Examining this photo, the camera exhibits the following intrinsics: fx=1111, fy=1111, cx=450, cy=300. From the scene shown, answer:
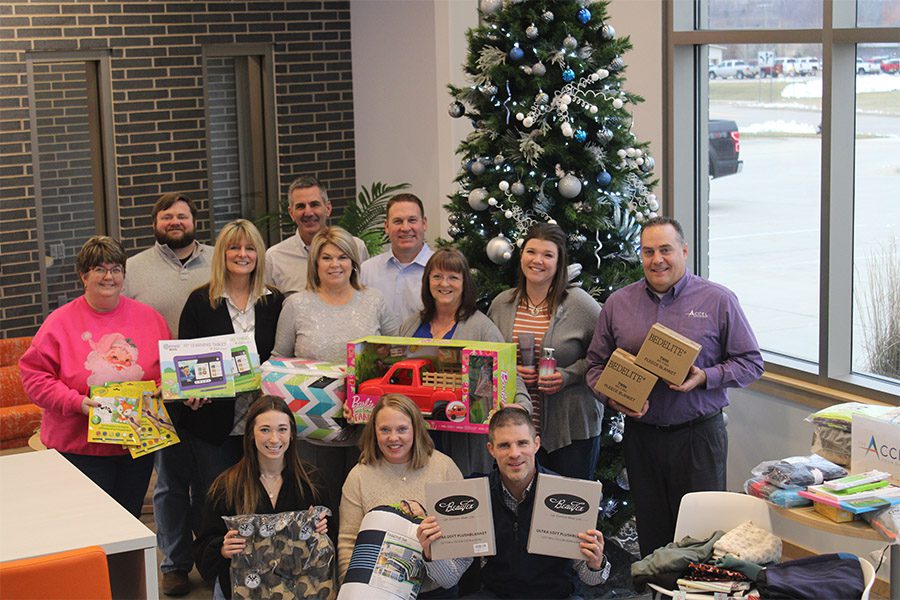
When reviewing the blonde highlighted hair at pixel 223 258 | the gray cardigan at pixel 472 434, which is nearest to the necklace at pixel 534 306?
the gray cardigan at pixel 472 434

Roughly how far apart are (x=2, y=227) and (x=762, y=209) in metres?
5.05

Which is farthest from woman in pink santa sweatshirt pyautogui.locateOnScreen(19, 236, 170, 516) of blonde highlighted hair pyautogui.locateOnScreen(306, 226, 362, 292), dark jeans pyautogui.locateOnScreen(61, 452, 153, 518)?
blonde highlighted hair pyautogui.locateOnScreen(306, 226, 362, 292)

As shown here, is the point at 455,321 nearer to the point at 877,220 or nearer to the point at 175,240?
the point at 175,240

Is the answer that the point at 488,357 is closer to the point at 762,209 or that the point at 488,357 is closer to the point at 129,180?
the point at 762,209

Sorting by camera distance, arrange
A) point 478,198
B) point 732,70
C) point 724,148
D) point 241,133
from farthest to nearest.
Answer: point 241,133 < point 724,148 < point 732,70 < point 478,198

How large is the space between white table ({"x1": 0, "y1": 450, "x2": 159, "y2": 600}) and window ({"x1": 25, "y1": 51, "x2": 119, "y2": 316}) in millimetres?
4498

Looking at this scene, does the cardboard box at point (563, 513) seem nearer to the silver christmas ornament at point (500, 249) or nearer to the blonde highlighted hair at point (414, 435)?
the blonde highlighted hair at point (414, 435)

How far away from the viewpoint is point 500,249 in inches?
195

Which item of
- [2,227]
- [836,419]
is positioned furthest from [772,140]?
[2,227]

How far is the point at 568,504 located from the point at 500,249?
1562 mm

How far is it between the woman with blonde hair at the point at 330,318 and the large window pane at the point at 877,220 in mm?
2417

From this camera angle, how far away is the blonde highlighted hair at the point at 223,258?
464 cm

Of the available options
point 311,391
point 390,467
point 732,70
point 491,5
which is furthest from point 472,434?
point 732,70

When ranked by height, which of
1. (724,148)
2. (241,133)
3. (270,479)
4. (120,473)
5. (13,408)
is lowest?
(13,408)
